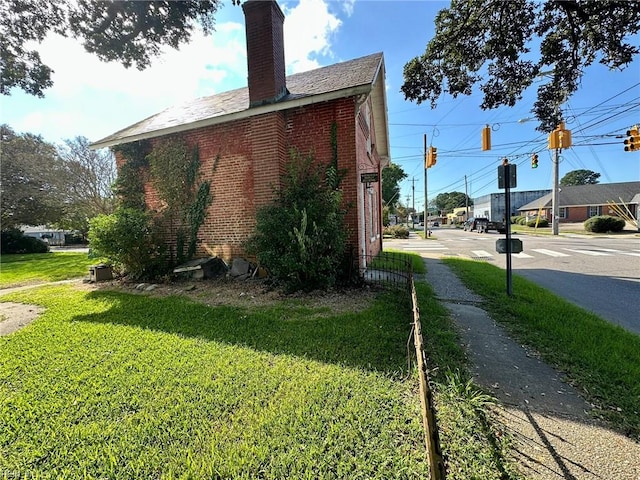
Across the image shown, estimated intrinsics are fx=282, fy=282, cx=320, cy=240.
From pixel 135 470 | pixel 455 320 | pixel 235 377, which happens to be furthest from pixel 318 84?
pixel 135 470

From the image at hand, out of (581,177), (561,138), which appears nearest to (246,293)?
(561,138)

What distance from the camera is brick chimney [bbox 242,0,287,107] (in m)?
7.54

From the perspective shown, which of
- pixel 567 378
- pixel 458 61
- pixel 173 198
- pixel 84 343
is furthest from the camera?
pixel 173 198

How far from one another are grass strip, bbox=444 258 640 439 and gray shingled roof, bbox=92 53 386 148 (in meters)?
5.48

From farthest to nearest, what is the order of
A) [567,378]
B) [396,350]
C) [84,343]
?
[84,343] → [396,350] → [567,378]

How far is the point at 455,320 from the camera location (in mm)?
4758

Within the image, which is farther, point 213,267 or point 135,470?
point 213,267

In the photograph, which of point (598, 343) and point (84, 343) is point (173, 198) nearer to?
point (84, 343)

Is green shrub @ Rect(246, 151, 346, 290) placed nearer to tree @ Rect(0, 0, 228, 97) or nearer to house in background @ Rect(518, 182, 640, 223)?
tree @ Rect(0, 0, 228, 97)

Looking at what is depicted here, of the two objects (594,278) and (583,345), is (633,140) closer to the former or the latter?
(594,278)

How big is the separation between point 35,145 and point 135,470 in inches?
1364

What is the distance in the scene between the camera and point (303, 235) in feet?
19.4

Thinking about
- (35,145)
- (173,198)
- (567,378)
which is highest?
(35,145)

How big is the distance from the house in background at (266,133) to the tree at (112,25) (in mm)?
1661
